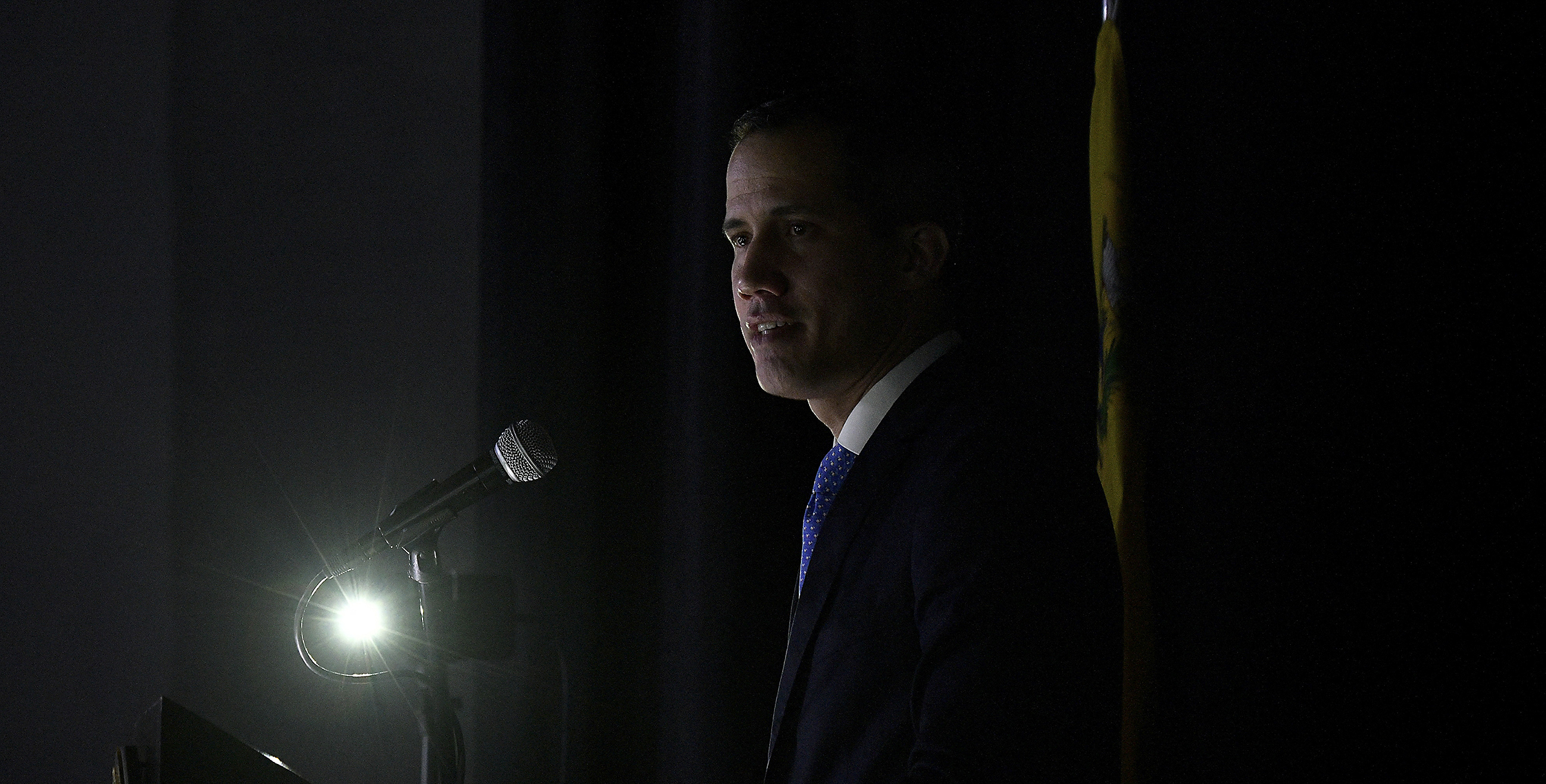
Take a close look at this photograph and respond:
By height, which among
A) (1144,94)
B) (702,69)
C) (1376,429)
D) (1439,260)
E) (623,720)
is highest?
(702,69)

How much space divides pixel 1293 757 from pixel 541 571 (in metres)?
1.20

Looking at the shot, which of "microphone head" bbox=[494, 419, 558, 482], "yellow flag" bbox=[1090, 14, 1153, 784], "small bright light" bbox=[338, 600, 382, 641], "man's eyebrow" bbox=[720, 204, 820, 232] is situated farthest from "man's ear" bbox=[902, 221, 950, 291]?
"small bright light" bbox=[338, 600, 382, 641]

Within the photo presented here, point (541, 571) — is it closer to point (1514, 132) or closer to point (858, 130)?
point (858, 130)

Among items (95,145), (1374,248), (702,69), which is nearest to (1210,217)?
(1374,248)

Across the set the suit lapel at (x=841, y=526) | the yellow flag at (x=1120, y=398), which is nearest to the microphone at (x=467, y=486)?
the suit lapel at (x=841, y=526)

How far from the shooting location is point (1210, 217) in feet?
4.42

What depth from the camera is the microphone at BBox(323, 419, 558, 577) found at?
115cm

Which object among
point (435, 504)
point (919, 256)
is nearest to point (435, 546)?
point (435, 504)

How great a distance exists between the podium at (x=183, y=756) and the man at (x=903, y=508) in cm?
46

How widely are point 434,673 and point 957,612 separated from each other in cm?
80

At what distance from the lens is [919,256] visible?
1044 millimetres

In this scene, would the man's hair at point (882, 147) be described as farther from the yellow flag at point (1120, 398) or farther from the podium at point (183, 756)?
the podium at point (183, 756)

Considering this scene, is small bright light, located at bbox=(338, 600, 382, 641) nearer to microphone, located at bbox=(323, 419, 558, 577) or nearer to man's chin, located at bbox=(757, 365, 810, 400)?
microphone, located at bbox=(323, 419, 558, 577)

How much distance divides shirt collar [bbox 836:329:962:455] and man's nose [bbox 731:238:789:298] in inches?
5.8
